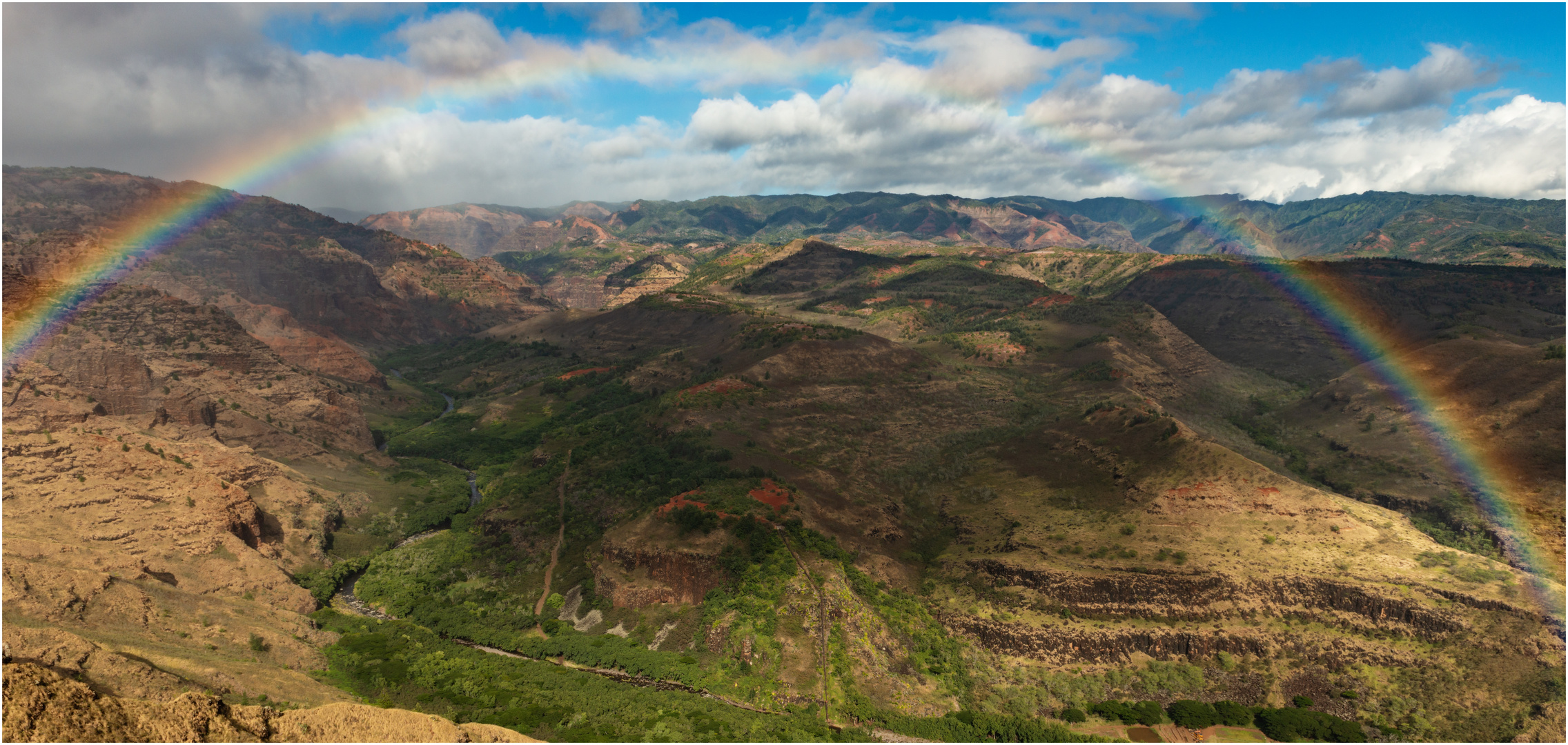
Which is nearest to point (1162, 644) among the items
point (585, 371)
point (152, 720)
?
point (152, 720)

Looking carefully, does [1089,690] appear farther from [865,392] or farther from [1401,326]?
[1401,326]

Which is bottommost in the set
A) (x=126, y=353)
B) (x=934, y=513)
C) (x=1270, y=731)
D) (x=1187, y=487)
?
(x=1270, y=731)

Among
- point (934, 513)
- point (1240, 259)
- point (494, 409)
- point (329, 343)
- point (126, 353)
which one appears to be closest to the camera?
point (934, 513)

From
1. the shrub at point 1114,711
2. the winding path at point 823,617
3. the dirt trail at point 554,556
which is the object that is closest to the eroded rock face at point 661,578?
the dirt trail at point 554,556

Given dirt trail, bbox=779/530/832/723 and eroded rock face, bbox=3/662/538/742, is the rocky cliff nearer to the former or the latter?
dirt trail, bbox=779/530/832/723

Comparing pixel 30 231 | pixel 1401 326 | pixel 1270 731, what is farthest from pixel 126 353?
pixel 1401 326

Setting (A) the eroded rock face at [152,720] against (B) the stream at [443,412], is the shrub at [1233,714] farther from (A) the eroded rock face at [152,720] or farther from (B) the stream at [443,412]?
(B) the stream at [443,412]
